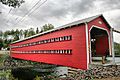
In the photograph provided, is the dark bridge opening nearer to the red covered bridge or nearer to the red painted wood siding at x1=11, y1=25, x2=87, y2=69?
the red covered bridge

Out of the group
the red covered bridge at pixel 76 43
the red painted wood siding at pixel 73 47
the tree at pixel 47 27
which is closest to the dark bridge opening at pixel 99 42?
the red covered bridge at pixel 76 43

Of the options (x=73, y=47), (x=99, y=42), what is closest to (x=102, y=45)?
(x=99, y=42)

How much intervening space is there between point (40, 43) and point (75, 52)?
9.61m

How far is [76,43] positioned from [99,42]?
5.67 m

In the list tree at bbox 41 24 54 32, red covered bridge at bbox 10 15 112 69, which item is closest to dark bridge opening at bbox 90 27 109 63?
red covered bridge at bbox 10 15 112 69

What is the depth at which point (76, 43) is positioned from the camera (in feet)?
53.5

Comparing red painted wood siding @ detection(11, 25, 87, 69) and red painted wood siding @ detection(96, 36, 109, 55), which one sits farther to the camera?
red painted wood siding @ detection(96, 36, 109, 55)

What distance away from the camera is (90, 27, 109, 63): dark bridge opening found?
19641mm

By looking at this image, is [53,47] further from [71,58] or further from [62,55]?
[71,58]

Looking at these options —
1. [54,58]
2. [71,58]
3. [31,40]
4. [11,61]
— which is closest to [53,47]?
[54,58]

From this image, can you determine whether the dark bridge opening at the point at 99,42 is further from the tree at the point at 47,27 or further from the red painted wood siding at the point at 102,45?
the tree at the point at 47,27

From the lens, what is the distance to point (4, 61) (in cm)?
4831

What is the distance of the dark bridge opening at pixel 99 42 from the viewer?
64.4 ft

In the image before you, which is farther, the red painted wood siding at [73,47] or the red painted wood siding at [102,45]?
the red painted wood siding at [102,45]
